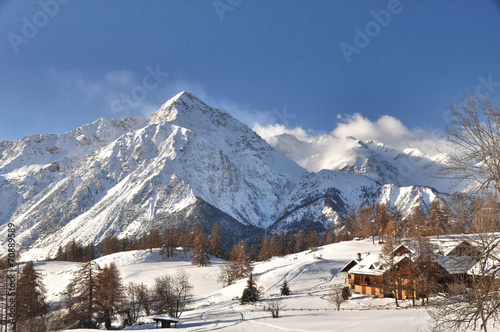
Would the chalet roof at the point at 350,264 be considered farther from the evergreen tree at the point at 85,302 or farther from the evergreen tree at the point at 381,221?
the evergreen tree at the point at 85,302

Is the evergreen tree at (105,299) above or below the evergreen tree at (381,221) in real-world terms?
below

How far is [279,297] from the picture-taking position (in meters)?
47.6

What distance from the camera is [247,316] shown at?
3609 cm

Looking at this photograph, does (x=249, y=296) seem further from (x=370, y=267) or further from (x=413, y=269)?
(x=413, y=269)

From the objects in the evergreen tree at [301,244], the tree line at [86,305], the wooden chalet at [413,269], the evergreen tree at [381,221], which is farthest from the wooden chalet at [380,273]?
the evergreen tree at [301,244]

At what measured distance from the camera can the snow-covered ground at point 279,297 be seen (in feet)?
86.7

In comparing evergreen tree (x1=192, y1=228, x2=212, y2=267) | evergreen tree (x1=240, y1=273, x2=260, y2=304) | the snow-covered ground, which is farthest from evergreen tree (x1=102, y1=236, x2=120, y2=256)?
evergreen tree (x1=240, y1=273, x2=260, y2=304)

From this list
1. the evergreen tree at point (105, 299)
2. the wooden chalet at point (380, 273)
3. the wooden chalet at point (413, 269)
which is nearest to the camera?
the wooden chalet at point (413, 269)

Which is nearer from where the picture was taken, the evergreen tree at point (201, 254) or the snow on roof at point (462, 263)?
the snow on roof at point (462, 263)

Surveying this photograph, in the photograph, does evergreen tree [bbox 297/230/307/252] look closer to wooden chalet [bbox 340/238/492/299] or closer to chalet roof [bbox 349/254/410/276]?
wooden chalet [bbox 340/238/492/299]

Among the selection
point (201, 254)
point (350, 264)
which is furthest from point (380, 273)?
point (201, 254)

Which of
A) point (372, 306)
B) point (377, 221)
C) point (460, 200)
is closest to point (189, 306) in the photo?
point (372, 306)

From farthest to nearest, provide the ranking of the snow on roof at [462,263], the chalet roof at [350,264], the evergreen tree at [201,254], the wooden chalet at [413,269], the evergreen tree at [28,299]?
the evergreen tree at [201,254]
the chalet roof at [350,264]
the evergreen tree at [28,299]
the wooden chalet at [413,269]
the snow on roof at [462,263]

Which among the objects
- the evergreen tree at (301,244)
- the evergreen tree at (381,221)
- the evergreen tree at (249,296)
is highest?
the evergreen tree at (381,221)
